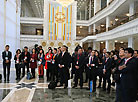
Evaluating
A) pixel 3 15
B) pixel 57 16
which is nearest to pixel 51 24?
pixel 57 16

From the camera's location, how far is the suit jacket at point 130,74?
3.06 m

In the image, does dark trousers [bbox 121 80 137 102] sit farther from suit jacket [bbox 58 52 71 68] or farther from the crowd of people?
suit jacket [bbox 58 52 71 68]

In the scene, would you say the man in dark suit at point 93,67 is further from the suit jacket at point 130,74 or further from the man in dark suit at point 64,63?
the suit jacket at point 130,74

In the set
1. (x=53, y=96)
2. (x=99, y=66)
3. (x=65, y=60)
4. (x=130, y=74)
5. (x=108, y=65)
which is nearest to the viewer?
(x=130, y=74)

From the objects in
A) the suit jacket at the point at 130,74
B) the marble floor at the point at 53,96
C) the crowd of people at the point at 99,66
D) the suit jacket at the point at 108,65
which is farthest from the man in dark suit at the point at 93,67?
the suit jacket at the point at 130,74

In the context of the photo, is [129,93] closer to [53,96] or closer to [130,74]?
[130,74]

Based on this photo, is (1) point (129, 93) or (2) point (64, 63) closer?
(1) point (129, 93)

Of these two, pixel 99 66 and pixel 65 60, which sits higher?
pixel 65 60

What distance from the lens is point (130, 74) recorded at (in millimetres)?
3125

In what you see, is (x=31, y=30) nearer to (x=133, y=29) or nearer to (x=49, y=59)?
(x=133, y=29)

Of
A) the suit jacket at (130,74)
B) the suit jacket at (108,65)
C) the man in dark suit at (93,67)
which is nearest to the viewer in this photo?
the suit jacket at (130,74)

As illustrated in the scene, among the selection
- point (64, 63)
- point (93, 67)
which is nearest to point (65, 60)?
point (64, 63)

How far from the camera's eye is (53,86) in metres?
5.69

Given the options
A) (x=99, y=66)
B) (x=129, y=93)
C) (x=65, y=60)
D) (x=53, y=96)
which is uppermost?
(x=65, y=60)
